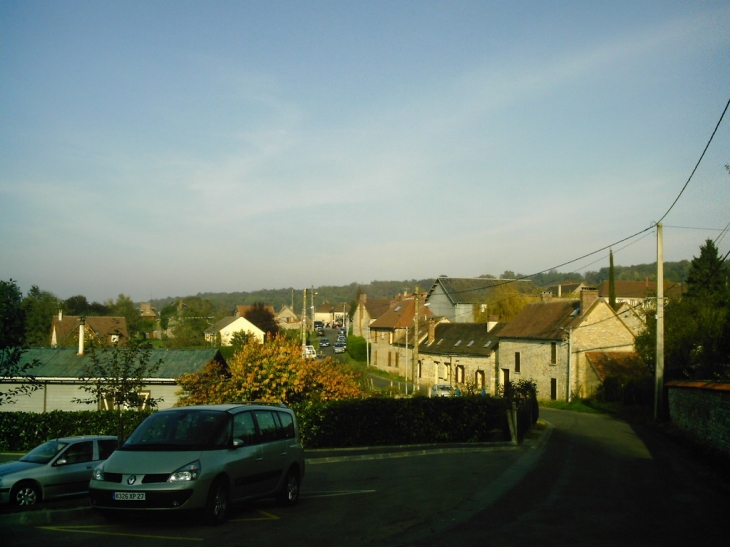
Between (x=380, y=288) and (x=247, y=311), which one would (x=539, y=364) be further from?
(x=380, y=288)

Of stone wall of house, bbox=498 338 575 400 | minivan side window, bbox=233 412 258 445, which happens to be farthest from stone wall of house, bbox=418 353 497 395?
minivan side window, bbox=233 412 258 445

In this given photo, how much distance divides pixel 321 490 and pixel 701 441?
13352mm

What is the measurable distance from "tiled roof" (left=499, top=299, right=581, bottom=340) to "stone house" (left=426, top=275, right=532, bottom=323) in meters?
23.6

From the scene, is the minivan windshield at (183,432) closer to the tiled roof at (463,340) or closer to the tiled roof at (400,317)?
the tiled roof at (463,340)

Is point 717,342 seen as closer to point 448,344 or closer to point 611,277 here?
point 448,344

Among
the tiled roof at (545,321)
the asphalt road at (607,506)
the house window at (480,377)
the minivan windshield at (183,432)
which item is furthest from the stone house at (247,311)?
the minivan windshield at (183,432)

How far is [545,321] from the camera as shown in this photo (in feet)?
173

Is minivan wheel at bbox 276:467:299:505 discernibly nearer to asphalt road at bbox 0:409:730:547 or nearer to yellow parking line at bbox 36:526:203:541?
asphalt road at bbox 0:409:730:547

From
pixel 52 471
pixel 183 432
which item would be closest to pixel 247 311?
pixel 52 471

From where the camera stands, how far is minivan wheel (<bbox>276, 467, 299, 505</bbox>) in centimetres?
1131

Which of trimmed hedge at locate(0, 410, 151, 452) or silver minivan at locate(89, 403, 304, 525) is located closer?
silver minivan at locate(89, 403, 304, 525)

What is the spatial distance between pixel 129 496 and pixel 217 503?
1188 mm

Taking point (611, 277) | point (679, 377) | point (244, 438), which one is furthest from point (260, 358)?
point (611, 277)

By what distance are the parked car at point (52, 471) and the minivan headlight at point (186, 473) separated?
6.01 meters
